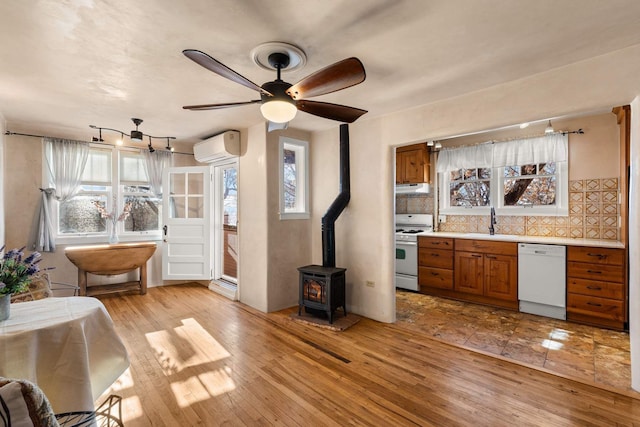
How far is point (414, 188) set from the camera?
4809 mm

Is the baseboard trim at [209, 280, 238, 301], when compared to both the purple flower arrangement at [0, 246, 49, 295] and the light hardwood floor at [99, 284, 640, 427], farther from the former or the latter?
the purple flower arrangement at [0, 246, 49, 295]

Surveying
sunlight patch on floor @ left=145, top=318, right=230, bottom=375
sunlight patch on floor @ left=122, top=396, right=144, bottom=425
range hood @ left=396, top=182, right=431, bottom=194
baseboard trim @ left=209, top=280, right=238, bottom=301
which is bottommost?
sunlight patch on floor @ left=122, top=396, right=144, bottom=425

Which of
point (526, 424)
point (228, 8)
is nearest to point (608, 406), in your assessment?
point (526, 424)

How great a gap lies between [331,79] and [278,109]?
382mm

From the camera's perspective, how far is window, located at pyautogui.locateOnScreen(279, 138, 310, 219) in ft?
13.3

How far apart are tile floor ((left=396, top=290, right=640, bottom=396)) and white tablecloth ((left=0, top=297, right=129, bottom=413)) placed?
8.91 ft

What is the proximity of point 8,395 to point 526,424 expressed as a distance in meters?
2.41

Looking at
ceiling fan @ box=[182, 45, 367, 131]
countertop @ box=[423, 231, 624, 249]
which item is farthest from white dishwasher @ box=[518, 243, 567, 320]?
ceiling fan @ box=[182, 45, 367, 131]

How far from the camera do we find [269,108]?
6.11 ft

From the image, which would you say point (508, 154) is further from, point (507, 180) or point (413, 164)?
point (413, 164)

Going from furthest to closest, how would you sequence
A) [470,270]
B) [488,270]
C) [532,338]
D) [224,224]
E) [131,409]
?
[224,224]
[470,270]
[488,270]
[532,338]
[131,409]

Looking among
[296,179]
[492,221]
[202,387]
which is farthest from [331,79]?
[492,221]

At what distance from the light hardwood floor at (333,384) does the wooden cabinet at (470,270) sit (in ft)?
4.71

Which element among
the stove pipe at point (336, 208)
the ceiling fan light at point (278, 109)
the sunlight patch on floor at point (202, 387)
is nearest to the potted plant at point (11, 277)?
the sunlight patch on floor at point (202, 387)
